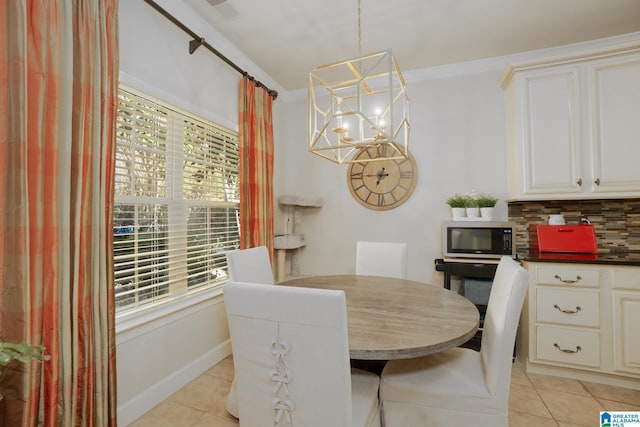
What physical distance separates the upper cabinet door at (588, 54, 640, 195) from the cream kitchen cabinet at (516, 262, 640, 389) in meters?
0.69

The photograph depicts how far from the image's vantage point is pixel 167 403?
201 cm

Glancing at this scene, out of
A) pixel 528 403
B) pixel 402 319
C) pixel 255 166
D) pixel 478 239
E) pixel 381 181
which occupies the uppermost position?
pixel 255 166

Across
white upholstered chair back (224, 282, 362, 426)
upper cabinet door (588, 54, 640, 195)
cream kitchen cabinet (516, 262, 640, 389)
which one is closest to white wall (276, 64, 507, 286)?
upper cabinet door (588, 54, 640, 195)

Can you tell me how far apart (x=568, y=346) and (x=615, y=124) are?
176 centimetres

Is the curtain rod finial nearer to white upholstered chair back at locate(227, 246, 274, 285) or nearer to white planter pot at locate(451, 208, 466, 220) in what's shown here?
white upholstered chair back at locate(227, 246, 274, 285)

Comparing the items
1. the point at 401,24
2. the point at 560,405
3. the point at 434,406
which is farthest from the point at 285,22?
the point at 560,405

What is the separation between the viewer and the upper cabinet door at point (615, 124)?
235 centimetres

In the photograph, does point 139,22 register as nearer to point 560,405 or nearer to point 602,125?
point 602,125

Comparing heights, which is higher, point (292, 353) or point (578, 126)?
point (578, 126)

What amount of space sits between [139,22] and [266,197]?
5.48 feet

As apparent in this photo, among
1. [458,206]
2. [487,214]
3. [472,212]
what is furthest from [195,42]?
[487,214]

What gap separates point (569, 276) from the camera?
231 cm

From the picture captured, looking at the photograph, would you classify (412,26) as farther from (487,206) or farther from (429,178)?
(487,206)

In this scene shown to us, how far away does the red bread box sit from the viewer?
8.01ft
